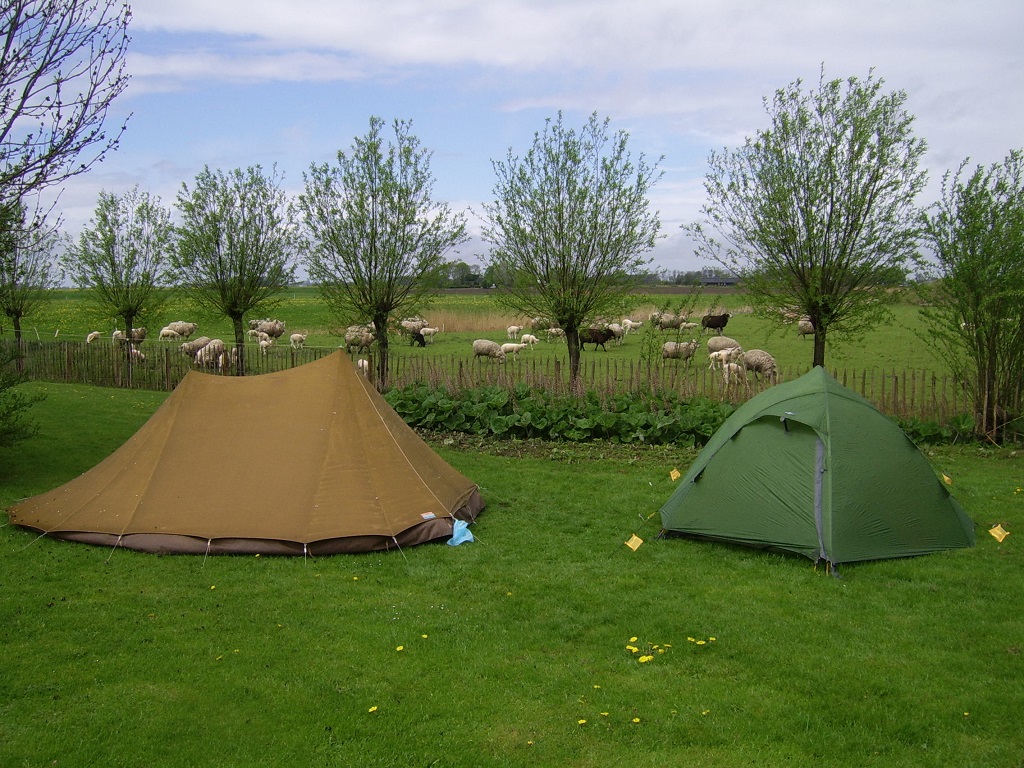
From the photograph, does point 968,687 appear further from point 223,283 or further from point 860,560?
point 223,283

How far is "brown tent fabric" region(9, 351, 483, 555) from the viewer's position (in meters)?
8.91

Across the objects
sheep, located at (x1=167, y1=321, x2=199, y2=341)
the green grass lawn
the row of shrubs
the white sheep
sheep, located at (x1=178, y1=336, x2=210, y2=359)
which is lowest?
the green grass lawn

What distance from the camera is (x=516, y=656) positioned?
655 cm

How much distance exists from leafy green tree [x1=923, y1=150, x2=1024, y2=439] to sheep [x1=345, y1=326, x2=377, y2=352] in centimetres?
2194

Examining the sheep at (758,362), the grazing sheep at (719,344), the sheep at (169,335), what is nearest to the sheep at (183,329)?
the sheep at (169,335)

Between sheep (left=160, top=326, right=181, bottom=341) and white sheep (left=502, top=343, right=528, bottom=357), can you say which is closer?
white sheep (left=502, top=343, right=528, bottom=357)

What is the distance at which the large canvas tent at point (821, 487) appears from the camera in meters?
8.59

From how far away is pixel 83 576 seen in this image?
8.23 m

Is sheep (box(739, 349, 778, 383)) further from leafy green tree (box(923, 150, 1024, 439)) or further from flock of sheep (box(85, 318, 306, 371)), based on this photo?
flock of sheep (box(85, 318, 306, 371))

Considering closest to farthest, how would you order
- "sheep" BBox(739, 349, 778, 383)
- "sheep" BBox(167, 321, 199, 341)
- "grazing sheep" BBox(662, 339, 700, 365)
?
"sheep" BBox(739, 349, 778, 383) → "grazing sheep" BBox(662, 339, 700, 365) → "sheep" BBox(167, 321, 199, 341)

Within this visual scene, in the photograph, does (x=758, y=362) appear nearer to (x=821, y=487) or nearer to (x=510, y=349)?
(x=510, y=349)

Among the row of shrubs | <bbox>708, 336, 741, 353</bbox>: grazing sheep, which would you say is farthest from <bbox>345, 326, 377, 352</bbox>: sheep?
the row of shrubs

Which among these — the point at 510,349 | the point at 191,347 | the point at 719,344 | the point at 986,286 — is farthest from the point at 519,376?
the point at 191,347

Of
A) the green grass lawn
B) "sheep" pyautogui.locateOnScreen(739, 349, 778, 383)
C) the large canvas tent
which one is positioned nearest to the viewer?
the green grass lawn
